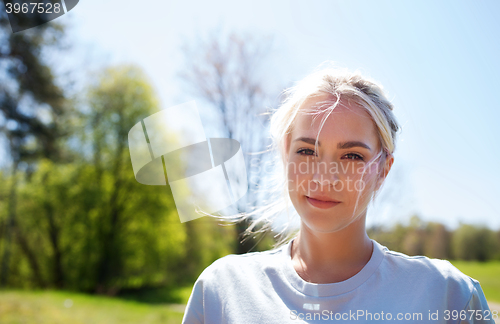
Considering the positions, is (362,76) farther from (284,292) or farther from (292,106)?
(284,292)

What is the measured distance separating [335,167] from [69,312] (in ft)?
22.1

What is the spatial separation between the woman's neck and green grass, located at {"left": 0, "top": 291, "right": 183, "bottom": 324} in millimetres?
5165

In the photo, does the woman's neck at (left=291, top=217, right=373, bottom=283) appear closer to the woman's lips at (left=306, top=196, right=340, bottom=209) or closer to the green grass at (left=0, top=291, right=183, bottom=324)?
the woman's lips at (left=306, top=196, right=340, bottom=209)

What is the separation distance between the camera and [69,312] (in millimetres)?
5930

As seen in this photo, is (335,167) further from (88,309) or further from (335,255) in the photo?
(88,309)

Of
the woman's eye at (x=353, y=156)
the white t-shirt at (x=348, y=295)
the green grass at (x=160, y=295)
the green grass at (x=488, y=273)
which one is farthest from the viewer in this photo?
the green grass at (x=160, y=295)

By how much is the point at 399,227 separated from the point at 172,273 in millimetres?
6927

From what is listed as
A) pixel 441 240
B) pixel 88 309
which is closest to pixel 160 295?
pixel 88 309

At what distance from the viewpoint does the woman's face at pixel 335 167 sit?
0.93 meters

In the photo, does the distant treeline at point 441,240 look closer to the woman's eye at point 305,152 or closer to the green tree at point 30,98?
the woman's eye at point 305,152

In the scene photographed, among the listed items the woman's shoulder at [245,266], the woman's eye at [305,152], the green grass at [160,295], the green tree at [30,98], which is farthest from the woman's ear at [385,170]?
the green grass at [160,295]

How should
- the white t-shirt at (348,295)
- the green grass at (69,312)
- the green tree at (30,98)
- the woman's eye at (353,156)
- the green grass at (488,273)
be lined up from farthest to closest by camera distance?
the green tree at (30,98) → the green grass at (69,312) → the green grass at (488,273) → the woman's eye at (353,156) → the white t-shirt at (348,295)

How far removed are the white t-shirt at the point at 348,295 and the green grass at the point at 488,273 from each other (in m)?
5.14

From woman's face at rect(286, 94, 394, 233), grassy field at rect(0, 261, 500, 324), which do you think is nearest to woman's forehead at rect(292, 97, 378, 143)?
woman's face at rect(286, 94, 394, 233)
